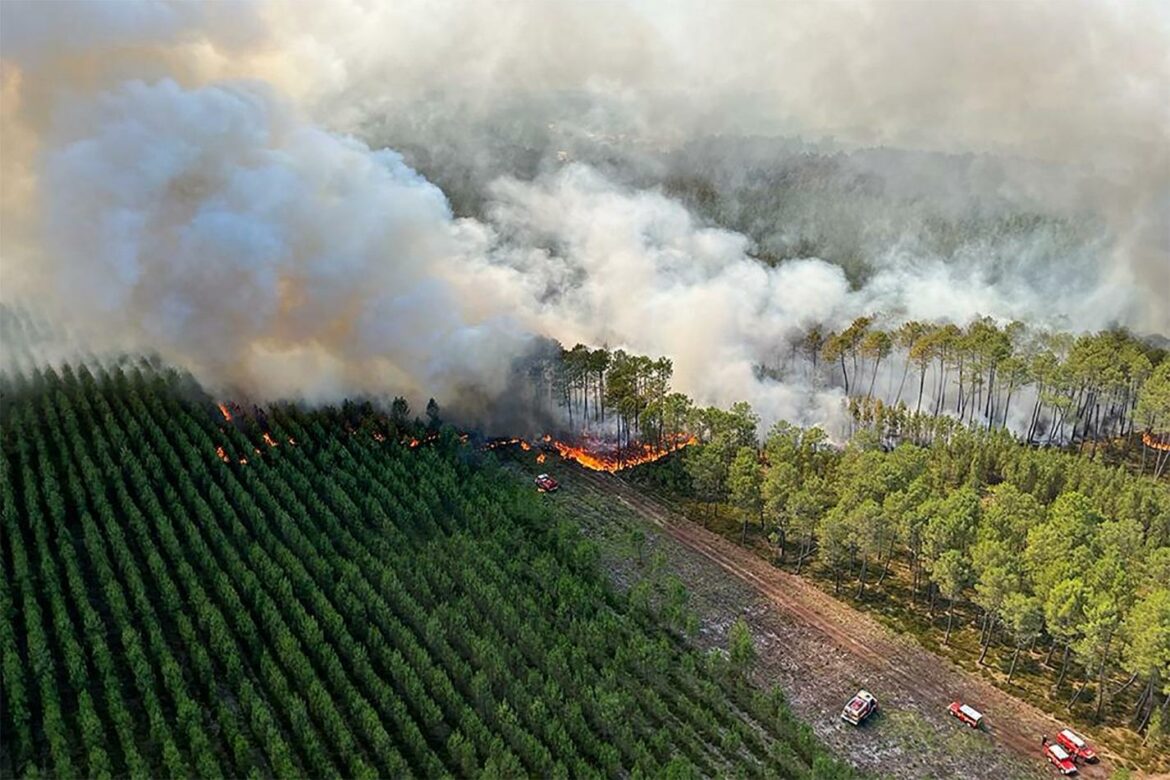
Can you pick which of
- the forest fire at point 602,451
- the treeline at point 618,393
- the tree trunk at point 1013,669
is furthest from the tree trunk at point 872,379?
the tree trunk at point 1013,669

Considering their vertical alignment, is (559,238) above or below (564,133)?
below

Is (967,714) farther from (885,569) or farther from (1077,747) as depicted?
(885,569)

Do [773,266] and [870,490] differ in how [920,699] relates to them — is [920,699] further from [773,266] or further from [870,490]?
[773,266]

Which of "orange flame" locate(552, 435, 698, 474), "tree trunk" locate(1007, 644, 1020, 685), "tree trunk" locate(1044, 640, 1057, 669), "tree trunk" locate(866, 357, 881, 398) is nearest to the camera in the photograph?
"tree trunk" locate(1007, 644, 1020, 685)

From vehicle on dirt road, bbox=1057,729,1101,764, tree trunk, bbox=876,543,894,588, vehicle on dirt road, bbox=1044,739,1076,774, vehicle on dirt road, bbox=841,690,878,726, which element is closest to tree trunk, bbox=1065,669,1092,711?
vehicle on dirt road, bbox=1057,729,1101,764

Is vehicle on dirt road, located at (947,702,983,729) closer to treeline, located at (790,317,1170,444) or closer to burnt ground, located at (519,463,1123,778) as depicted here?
burnt ground, located at (519,463,1123,778)

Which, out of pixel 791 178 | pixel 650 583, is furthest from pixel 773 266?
pixel 650 583
